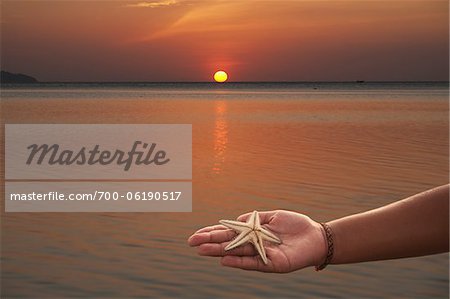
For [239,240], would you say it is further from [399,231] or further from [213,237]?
[399,231]

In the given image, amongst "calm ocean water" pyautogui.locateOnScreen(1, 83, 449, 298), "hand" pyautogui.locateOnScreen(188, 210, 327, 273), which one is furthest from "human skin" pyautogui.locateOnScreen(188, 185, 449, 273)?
"calm ocean water" pyautogui.locateOnScreen(1, 83, 449, 298)

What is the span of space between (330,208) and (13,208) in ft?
24.0

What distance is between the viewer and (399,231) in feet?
11.6

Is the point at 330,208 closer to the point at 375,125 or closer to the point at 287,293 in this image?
the point at 287,293

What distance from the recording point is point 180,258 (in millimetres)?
11453

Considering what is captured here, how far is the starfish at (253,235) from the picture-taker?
3811 millimetres

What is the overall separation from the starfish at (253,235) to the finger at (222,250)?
0.04 m

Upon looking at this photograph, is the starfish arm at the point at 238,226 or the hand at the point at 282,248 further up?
the starfish arm at the point at 238,226

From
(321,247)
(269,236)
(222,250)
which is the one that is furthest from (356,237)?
(222,250)

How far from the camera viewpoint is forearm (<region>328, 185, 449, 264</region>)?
3420 millimetres

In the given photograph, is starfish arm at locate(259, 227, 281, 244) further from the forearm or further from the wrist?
the forearm

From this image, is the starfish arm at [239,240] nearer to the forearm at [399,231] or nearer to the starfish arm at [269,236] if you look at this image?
the starfish arm at [269,236]

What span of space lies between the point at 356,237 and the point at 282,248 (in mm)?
459

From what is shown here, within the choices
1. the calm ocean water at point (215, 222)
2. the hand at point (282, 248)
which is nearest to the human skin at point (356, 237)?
the hand at point (282, 248)
